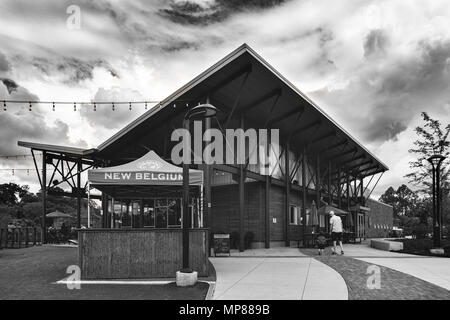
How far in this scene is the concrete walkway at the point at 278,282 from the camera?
788 centimetres

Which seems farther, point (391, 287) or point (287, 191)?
point (287, 191)

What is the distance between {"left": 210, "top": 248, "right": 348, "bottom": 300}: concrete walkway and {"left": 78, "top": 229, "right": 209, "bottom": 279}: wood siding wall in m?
1.24

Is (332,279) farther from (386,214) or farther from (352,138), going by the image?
(386,214)

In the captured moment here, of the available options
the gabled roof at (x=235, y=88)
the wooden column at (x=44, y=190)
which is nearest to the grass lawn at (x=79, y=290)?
the gabled roof at (x=235, y=88)

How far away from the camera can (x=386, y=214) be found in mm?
56781

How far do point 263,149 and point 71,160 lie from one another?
10893mm

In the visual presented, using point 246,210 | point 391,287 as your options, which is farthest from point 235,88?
point 391,287

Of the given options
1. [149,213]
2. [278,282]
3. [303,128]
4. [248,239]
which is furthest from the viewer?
[303,128]

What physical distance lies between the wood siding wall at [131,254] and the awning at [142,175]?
144 centimetres

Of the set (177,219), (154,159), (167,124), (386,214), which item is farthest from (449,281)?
(386,214)

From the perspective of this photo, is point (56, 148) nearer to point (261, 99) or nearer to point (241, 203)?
point (241, 203)

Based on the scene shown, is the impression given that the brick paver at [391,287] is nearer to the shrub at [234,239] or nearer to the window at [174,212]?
the shrub at [234,239]

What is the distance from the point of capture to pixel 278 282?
939 centimetres

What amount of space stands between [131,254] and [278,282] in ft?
11.9
